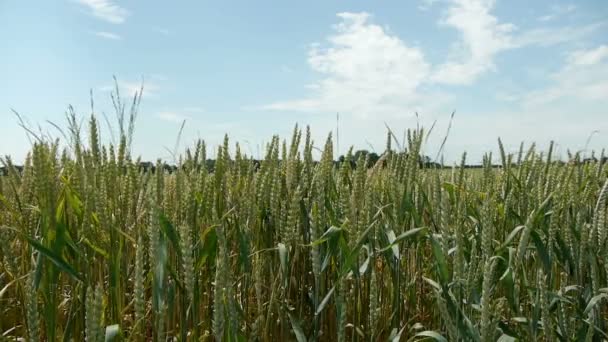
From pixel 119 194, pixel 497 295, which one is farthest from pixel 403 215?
pixel 119 194

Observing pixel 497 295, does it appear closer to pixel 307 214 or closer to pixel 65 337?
pixel 307 214

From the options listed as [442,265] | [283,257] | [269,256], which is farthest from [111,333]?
[442,265]

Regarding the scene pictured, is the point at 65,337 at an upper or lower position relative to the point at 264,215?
lower

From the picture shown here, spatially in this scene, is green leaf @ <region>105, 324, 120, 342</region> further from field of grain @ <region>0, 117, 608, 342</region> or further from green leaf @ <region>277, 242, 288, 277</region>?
green leaf @ <region>277, 242, 288, 277</region>

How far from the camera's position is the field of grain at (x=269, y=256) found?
1148 mm

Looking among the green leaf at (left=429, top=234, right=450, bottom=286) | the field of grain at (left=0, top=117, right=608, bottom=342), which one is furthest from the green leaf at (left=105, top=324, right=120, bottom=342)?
the green leaf at (left=429, top=234, right=450, bottom=286)

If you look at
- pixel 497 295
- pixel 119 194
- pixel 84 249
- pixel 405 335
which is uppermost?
pixel 119 194

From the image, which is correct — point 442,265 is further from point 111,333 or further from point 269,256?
point 111,333

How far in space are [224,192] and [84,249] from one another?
0.44 m

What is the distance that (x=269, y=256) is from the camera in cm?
155

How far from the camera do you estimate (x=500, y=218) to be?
1978 mm

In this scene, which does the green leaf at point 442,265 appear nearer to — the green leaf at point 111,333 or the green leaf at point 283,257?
the green leaf at point 283,257

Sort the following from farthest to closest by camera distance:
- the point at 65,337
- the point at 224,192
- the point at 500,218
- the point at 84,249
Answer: the point at 500,218 → the point at 224,192 → the point at 84,249 → the point at 65,337

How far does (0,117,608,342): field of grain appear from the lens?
3.77ft
